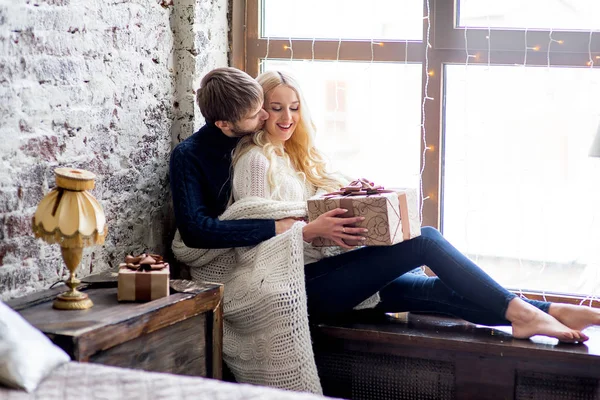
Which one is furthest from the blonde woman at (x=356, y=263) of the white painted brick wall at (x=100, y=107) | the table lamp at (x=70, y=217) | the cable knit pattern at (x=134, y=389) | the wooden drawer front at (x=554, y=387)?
the cable knit pattern at (x=134, y=389)

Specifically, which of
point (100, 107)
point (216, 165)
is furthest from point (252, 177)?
point (100, 107)

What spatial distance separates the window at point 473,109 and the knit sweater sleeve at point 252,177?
0.62 metres

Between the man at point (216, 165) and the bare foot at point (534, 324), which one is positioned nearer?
the bare foot at point (534, 324)

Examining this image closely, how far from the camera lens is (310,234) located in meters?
2.82

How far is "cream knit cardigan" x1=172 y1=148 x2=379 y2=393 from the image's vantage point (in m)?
2.74

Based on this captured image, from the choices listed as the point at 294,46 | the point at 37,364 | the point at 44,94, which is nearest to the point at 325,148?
the point at 294,46

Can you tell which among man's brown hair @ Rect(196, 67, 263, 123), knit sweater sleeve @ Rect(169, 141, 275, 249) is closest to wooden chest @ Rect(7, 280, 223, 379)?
knit sweater sleeve @ Rect(169, 141, 275, 249)

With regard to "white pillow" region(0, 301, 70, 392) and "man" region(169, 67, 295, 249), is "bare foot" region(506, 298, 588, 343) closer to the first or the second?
→ "man" region(169, 67, 295, 249)

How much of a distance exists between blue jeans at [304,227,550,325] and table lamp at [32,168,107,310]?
954 millimetres

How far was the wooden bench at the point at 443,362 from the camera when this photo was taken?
8.62 feet

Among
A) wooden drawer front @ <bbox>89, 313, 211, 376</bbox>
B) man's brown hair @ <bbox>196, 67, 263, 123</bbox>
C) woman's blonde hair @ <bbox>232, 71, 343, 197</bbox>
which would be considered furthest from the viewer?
woman's blonde hair @ <bbox>232, 71, 343, 197</bbox>

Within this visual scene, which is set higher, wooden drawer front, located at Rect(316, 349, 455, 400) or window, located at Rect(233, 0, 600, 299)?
window, located at Rect(233, 0, 600, 299)

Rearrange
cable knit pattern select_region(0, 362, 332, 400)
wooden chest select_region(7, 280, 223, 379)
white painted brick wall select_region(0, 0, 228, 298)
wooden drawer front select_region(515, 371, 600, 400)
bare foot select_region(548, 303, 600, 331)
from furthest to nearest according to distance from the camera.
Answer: bare foot select_region(548, 303, 600, 331) → wooden drawer front select_region(515, 371, 600, 400) → white painted brick wall select_region(0, 0, 228, 298) → wooden chest select_region(7, 280, 223, 379) → cable knit pattern select_region(0, 362, 332, 400)

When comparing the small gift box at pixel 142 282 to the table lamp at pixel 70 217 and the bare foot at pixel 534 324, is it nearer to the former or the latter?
the table lamp at pixel 70 217
